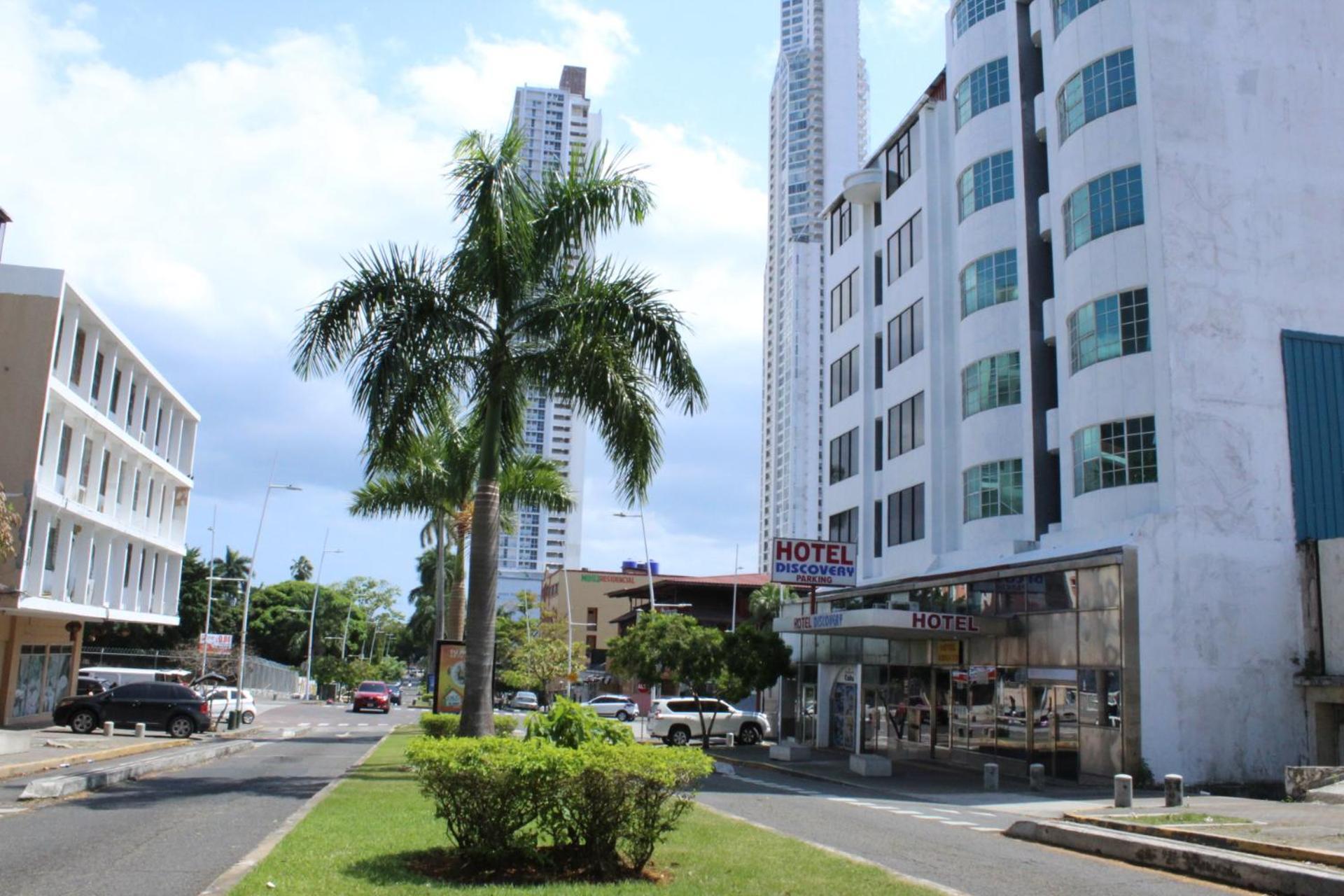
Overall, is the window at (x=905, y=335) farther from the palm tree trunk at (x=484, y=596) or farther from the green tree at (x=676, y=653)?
the palm tree trunk at (x=484, y=596)

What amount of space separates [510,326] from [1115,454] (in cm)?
1443

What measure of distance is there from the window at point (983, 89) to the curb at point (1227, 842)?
889 inches

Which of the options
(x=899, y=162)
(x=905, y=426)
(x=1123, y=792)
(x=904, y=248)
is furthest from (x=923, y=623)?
(x=899, y=162)

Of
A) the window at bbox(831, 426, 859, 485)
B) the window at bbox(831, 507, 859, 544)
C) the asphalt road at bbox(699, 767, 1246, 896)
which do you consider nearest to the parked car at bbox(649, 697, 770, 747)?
the window at bbox(831, 507, 859, 544)

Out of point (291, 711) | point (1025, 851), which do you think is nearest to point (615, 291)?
point (1025, 851)

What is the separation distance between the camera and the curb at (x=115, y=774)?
14.3 metres

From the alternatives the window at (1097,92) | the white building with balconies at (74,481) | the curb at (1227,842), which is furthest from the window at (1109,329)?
the white building with balconies at (74,481)

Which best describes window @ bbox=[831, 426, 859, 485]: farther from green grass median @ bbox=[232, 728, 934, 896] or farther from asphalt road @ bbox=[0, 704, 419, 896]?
green grass median @ bbox=[232, 728, 934, 896]

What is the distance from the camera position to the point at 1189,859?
36.6ft

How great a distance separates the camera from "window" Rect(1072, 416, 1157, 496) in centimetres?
2438

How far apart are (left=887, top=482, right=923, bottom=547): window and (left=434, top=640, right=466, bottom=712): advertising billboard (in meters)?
15.5

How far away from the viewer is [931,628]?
1043 inches

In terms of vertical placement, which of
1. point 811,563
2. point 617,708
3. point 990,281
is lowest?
point 617,708

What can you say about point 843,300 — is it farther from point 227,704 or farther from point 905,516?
point 227,704
